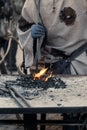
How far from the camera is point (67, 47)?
6527 mm

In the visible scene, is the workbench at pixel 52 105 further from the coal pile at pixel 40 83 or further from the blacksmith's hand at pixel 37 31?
the blacksmith's hand at pixel 37 31

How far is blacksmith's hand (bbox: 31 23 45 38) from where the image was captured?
6176mm

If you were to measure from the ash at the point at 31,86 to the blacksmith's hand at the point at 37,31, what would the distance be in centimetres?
56

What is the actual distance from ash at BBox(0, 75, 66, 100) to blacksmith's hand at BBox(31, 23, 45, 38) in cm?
56

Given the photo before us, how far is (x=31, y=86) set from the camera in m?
5.46

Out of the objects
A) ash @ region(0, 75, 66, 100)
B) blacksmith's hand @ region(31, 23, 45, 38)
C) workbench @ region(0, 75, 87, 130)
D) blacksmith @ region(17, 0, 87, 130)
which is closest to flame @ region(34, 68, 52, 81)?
ash @ region(0, 75, 66, 100)

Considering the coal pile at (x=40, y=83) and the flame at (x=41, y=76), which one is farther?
the flame at (x=41, y=76)

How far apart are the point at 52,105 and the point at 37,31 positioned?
181 cm

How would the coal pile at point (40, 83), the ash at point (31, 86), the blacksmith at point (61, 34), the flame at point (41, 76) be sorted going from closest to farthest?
1. the ash at point (31, 86)
2. the coal pile at point (40, 83)
3. the flame at point (41, 76)
4. the blacksmith at point (61, 34)

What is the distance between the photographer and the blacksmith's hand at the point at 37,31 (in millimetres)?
6176

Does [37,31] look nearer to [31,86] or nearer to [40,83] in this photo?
[40,83]

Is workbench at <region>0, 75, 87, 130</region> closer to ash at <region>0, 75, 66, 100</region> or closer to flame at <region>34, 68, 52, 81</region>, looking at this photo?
ash at <region>0, 75, 66, 100</region>

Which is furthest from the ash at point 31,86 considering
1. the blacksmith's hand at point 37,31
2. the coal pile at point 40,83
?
the blacksmith's hand at point 37,31

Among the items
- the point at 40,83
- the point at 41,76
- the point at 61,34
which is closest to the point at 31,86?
the point at 40,83
